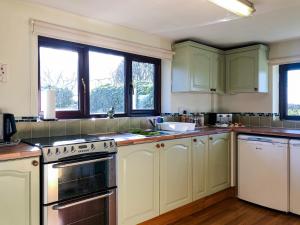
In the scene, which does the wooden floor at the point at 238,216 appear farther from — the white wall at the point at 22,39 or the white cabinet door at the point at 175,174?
the white wall at the point at 22,39

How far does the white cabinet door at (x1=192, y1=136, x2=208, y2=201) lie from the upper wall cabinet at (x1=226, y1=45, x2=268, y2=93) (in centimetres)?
111

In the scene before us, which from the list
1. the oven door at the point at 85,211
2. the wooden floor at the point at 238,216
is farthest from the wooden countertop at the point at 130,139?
the wooden floor at the point at 238,216

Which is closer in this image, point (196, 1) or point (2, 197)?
point (2, 197)

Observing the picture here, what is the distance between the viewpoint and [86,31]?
2.58 metres

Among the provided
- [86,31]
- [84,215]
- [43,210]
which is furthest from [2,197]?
[86,31]

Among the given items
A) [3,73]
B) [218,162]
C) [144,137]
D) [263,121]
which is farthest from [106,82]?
[263,121]

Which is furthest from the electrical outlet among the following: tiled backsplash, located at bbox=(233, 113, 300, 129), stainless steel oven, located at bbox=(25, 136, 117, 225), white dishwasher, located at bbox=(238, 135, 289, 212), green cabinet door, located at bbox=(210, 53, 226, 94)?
tiled backsplash, located at bbox=(233, 113, 300, 129)

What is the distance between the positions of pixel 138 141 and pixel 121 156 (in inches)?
8.3

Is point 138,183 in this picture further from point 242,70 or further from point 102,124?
point 242,70

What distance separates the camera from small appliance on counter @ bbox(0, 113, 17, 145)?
1950 millimetres

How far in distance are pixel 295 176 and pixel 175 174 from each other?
4.36 ft

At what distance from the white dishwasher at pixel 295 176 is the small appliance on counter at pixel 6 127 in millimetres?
2750

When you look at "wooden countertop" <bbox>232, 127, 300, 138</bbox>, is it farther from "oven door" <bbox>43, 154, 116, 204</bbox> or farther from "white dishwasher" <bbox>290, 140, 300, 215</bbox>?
"oven door" <bbox>43, 154, 116, 204</bbox>

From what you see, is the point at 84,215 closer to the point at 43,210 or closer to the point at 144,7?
the point at 43,210
